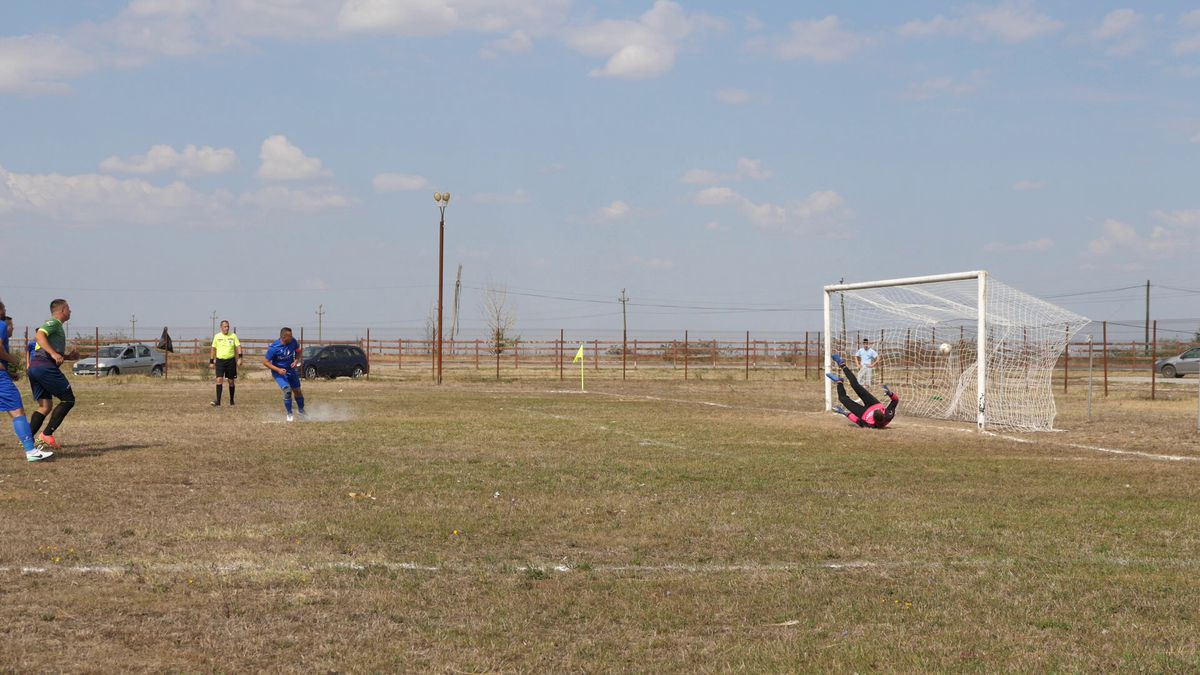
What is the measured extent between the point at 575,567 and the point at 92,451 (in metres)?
9.26

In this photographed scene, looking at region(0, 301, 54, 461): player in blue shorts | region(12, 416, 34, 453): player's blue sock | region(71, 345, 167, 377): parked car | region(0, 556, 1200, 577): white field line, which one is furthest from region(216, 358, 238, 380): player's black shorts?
region(71, 345, 167, 377): parked car

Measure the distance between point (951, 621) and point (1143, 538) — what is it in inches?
129

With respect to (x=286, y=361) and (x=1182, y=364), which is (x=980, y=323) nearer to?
(x=286, y=361)

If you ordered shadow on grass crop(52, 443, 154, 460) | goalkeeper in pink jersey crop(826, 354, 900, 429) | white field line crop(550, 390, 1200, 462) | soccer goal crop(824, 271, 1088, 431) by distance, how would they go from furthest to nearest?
1. soccer goal crop(824, 271, 1088, 431)
2. goalkeeper in pink jersey crop(826, 354, 900, 429)
3. white field line crop(550, 390, 1200, 462)
4. shadow on grass crop(52, 443, 154, 460)

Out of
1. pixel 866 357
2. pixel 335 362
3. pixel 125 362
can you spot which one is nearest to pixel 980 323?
pixel 866 357

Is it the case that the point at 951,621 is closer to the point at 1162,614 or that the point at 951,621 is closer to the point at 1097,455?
the point at 1162,614

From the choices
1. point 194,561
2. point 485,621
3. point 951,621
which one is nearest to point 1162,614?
point 951,621

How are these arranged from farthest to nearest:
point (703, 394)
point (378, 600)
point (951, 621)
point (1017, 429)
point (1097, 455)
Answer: point (703, 394) → point (1017, 429) → point (1097, 455) → point (378, 600) → point (951, 621)

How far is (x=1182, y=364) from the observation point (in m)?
45.8

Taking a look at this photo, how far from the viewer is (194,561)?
7410 millimetres

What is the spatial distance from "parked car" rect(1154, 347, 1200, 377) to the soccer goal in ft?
76.7

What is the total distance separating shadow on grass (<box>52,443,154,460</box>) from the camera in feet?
44.8

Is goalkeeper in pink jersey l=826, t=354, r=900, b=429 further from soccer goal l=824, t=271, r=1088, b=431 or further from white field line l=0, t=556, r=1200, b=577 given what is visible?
white field line l=0, t=556, r=1200, b=577

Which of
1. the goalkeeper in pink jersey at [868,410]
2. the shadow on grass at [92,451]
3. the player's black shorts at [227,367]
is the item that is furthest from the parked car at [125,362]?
the goalkeeper in pink jersey at [868,410]
